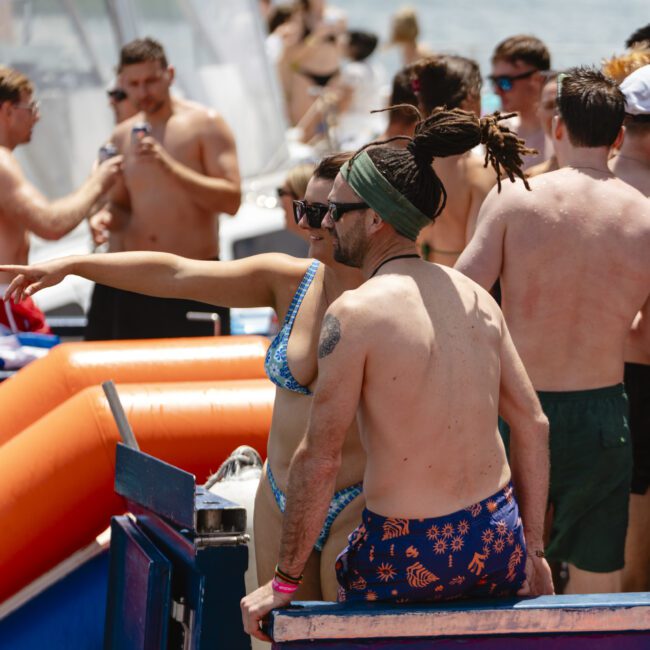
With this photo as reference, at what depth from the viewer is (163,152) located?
5.79 m

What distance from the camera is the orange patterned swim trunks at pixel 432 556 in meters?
2.47

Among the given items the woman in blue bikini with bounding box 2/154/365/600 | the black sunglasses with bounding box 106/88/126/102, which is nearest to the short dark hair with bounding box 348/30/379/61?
the black sunglasses with bounding box 106/88/126/102

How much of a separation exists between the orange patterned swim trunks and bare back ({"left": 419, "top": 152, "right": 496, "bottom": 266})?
6.83ft

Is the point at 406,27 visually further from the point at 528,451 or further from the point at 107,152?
the point at 528,451

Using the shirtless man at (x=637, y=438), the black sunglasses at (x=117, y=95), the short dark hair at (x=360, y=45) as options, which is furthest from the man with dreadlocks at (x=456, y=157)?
the short dark hair at (x=360, y=45)

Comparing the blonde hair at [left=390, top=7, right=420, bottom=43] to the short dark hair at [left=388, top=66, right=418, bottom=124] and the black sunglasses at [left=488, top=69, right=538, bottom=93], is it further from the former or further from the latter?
the short dark hair at [left=388, top=66, right=418, bottom=124]

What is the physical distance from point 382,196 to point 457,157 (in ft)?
6.88

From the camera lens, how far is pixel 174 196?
240 inches

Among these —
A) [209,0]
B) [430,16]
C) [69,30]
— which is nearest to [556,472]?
[69,30]

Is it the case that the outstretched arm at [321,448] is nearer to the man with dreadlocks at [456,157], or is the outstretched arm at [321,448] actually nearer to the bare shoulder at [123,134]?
the man with dreadlocks at [456,157]

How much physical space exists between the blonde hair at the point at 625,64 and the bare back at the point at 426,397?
2.00m

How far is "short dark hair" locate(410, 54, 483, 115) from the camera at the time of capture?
4562mm

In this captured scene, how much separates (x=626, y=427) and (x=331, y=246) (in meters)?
1.15

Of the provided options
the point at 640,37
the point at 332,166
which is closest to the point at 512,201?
the point at 332,166
